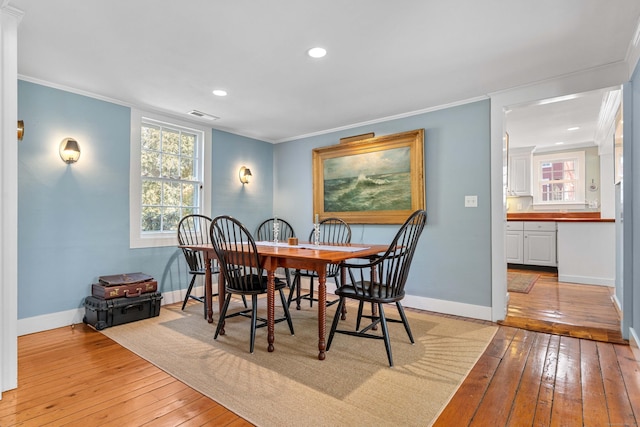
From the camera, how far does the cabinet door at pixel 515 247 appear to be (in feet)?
19.5

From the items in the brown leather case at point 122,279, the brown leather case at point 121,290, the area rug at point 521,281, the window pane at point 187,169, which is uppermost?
the window pane at point 187,169

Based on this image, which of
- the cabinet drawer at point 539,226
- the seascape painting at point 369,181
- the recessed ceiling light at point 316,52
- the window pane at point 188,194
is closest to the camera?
the recessed ceiling light at point 316,52

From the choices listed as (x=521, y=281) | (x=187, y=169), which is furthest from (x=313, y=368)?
(x=521, y=281)

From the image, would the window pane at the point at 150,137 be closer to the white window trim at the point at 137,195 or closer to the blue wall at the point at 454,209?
the white window trim at the point at 137,195

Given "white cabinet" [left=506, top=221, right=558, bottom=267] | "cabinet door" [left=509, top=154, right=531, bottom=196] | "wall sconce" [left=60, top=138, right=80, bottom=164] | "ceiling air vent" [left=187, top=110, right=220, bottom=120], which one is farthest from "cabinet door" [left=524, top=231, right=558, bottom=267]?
"wall sconce" [left=60, top=138, right=80, bottom=164]

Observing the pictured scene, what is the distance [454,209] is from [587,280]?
2.91 meters

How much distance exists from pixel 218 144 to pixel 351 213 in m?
2.05

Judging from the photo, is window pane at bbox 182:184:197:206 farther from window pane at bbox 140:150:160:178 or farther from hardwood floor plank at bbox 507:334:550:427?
hardwood floor plank at bbox 507:334:550:427

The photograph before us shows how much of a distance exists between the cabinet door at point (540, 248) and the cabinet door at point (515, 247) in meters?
0.08

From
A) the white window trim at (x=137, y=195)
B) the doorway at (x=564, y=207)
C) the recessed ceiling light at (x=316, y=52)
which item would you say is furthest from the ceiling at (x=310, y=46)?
the doorway at (x=564, y=207)

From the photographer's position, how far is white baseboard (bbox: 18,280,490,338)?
2877 mm

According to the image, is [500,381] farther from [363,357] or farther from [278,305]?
[278,305]

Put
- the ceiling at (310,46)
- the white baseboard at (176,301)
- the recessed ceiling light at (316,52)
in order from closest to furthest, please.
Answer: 1. the ceiling at (310,46)
2. the recessed ceiling light at (316,52)
3. the white baseboard at (176,301)

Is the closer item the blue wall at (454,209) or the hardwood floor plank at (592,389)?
the hardwood floor plank at (592,389)
